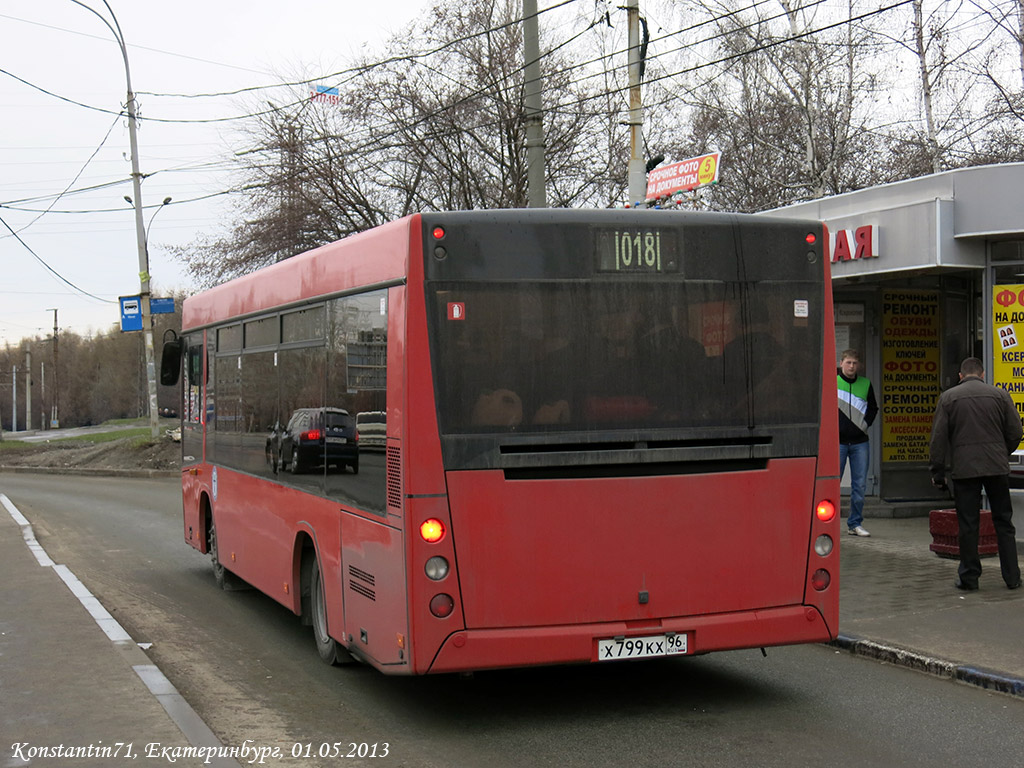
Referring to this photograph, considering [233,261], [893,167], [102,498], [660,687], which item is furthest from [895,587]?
[233,261]

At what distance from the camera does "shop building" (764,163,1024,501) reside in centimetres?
1195

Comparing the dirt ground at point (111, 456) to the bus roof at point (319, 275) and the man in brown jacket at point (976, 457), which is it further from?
the man in brown jacket at point (976, 457)

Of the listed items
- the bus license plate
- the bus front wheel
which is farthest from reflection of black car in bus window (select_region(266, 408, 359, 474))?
the bus front wheel

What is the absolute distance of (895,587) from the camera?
10031 millimetres

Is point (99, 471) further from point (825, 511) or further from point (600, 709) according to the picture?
point (825, 511)

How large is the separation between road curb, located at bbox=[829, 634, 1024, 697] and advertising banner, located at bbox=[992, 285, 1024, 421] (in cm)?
484

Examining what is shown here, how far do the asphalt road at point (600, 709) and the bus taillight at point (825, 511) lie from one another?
3.44 ft

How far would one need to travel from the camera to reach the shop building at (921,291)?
11.9m

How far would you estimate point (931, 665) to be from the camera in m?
7.39

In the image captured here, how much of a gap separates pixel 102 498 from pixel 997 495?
62.0 feet

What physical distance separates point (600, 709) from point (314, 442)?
243cm

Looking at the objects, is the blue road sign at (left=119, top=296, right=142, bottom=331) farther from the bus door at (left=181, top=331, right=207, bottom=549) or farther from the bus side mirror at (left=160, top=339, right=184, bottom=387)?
the bus door at (left=181, top=331, right=207, bottom=549)

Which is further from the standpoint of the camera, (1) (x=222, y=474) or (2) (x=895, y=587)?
(1) (x=222, y=474)

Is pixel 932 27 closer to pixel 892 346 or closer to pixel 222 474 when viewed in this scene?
pixel 892 346
